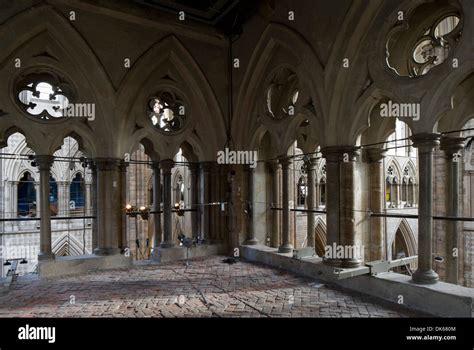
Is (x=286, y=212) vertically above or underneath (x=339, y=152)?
underneath

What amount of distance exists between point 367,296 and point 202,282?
2634 millimetres

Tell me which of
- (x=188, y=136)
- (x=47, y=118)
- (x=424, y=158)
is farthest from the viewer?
(x=188, y=136)

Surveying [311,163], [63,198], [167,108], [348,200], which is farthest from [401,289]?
[63,198]

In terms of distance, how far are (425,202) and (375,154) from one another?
6.56 feet

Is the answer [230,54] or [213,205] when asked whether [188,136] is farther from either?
[230,54]

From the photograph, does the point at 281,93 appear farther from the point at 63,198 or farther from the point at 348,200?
the point at 63,198

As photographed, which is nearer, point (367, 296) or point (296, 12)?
point (367, 296)

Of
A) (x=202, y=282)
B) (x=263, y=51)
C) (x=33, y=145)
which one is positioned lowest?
(x=202, y=282)

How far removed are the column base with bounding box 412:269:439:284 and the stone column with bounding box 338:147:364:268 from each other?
1.13m

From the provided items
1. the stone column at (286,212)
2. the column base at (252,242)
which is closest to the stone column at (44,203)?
the column base at (252,242)

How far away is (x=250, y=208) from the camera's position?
7.89 metres

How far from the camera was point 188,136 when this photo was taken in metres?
7.81

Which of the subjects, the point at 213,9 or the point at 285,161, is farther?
the point at 213,9

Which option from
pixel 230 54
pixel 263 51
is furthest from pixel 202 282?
pixel 230 54
